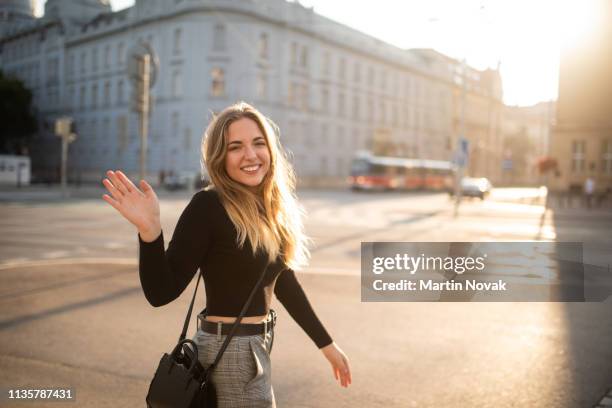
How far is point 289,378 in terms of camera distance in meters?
4.49

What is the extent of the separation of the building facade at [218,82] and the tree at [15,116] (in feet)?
4.73

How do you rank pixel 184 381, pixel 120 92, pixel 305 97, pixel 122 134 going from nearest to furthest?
pixel 184 381 → pixel 122 134 → pixel 120 92 → pixel 305 97

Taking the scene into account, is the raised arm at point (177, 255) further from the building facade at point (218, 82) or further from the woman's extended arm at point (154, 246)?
the building facade at point (218, 82)

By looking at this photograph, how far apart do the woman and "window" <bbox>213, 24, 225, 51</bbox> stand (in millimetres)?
52023

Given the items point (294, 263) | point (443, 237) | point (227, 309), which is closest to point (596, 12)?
point (294, 263)

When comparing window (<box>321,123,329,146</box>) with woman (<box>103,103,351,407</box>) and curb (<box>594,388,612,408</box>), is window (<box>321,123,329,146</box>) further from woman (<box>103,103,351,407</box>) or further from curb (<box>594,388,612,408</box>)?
woman (<box>103,103,351,407</box>)

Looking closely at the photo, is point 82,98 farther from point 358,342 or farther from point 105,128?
point 358,342

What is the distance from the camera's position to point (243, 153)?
2.49 meters

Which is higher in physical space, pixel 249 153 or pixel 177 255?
pixel 249 153

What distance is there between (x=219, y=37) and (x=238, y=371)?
52718mm

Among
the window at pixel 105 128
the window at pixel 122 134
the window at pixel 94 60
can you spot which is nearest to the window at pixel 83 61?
the window at pixel 94 60

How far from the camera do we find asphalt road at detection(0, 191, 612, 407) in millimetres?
4105

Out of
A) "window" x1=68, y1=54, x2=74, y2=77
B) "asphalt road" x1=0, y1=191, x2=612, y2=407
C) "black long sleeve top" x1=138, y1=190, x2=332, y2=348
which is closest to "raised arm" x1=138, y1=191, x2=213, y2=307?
"black long sleeve top" x1=138, y1=190, x2=332, y2=348

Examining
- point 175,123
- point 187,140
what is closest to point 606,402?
point 187,140
